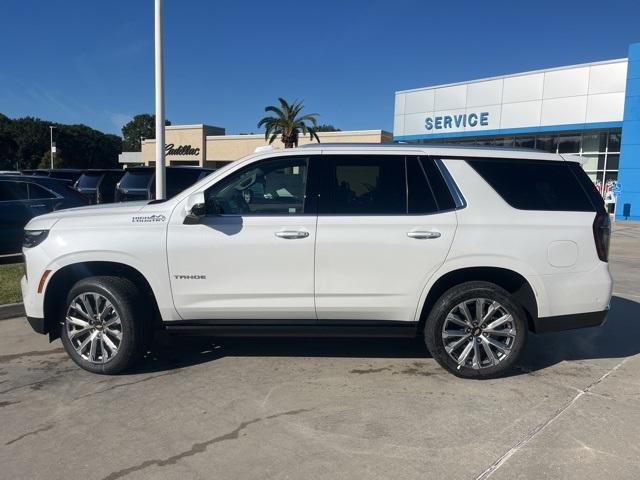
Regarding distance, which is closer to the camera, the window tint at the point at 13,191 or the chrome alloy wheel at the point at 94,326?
the chrome alloy wheel at the point at 94,326

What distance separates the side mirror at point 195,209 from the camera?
4.34 meters

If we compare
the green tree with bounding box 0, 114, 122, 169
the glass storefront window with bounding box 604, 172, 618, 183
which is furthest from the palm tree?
the green tree with bounding box 0, 114, 122, 169

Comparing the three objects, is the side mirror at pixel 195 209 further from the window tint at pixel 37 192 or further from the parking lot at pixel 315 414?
the window tint at pixel 37 192

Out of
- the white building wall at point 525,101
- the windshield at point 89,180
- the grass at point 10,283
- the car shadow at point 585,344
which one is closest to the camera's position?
the car shadow at point 585,344

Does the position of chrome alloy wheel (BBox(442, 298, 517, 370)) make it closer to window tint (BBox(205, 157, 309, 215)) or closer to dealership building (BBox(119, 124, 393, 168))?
window tint (BBox(205, 157, 309, 215))

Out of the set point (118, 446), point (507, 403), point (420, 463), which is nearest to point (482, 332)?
point (507, 403)

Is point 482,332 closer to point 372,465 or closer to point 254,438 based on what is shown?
point 372,465

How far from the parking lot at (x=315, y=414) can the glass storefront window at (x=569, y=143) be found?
76.0 feet

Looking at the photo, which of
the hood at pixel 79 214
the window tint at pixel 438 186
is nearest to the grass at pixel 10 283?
the hood at pixel 79 214

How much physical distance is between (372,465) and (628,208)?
25.8 m

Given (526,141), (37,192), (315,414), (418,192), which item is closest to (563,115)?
(526,141)

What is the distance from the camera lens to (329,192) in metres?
4.52

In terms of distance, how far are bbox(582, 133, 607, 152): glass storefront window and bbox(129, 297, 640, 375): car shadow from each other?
22753mm

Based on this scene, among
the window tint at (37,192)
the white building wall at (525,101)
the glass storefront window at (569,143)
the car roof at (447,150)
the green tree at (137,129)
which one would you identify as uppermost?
the green tree at (137,129)
